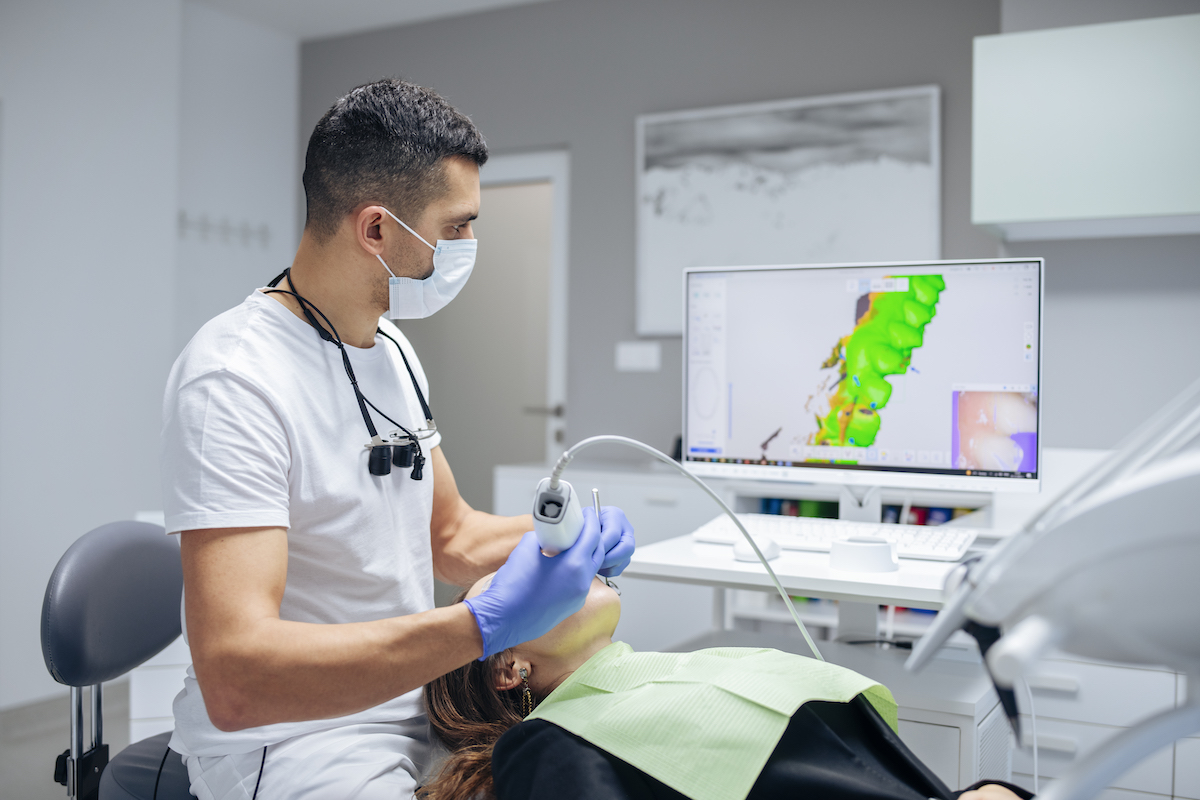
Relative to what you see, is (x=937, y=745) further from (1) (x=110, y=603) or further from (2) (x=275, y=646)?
(1) (x=110, y=603)

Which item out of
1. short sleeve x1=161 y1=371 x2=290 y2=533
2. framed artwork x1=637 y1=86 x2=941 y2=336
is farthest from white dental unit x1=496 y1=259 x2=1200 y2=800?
framed artwork x1=637 y1=86 x2=941 y2=336

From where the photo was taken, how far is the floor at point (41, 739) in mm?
2350

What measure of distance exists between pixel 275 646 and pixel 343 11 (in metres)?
3.43

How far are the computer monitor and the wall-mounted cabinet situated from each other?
0.88 meters

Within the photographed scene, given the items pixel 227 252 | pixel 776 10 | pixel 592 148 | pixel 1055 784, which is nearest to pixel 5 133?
pixel 227 252

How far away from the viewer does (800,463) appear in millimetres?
1688

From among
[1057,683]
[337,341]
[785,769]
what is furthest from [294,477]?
[1057,683]

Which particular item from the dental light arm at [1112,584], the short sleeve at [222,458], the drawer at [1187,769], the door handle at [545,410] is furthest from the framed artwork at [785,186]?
the dental light arm at [1112,584]

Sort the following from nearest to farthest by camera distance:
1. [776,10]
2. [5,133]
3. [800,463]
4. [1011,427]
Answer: [1011,427] < [800,463] < [5,133] < [776,10]

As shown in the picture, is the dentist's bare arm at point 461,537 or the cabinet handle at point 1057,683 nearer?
the dentist's bare arm at point 461,537

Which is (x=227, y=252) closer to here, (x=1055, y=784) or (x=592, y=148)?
(x=592, y=148)

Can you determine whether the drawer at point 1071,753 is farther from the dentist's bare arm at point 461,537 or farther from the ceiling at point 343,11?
the ceiling at point 343,11

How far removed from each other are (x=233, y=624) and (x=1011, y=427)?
1.26m

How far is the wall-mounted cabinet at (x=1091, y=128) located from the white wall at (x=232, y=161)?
2.84m
